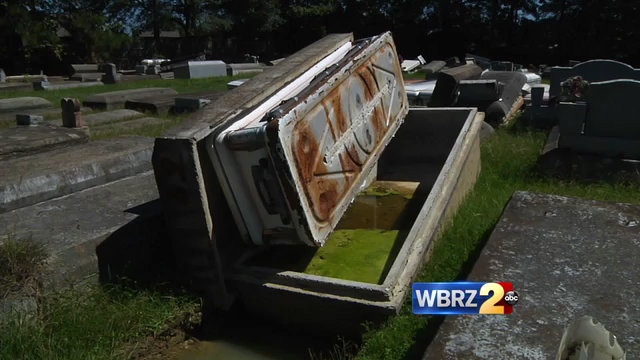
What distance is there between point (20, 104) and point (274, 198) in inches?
274

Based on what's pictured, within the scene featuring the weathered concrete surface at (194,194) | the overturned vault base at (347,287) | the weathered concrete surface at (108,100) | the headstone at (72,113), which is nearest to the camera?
the overturned vault base at (347,287)

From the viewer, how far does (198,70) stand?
52.0 feet

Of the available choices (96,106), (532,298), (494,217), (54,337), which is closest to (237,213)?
(54,337)

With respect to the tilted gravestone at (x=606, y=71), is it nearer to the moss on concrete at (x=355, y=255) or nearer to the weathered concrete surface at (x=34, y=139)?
the moss on concrete at (x=355, y=255)

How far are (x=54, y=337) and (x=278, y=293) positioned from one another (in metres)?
0.99

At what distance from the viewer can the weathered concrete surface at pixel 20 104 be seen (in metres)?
7.64

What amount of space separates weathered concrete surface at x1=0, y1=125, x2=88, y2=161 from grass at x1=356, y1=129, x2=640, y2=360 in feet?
10.5

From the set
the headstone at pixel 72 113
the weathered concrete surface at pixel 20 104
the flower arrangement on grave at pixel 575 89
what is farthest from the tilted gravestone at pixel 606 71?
the weathered concrete surface at pixel 20 104

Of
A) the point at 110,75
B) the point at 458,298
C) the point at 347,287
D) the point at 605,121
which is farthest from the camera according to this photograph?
the point at 110,75

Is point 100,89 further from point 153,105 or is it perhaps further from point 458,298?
point 458,298

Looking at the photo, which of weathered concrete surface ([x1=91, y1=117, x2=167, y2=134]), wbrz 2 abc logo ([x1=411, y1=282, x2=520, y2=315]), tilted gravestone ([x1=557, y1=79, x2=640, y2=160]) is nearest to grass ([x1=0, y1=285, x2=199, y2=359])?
wbrz 2 abc logo ([x1=411, y1=282, x2=520, y2=315])

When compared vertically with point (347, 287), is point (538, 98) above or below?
above

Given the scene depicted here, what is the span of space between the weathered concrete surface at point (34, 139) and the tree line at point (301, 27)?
1833 cm

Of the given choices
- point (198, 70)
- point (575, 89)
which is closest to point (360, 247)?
point (575, 89)
